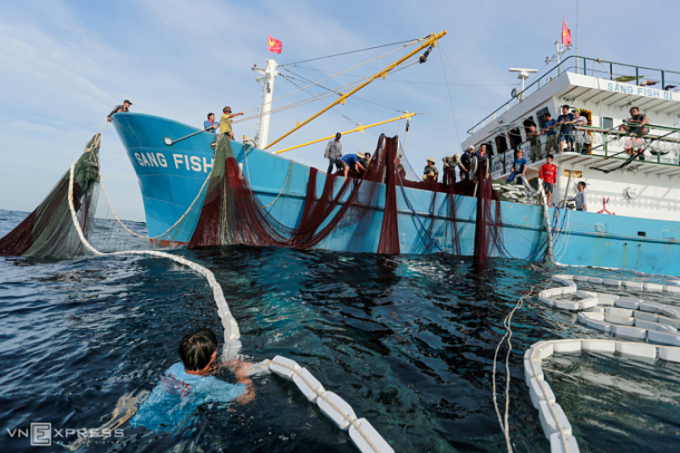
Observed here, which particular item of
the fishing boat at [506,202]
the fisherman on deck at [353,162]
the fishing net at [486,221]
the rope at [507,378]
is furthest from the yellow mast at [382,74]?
the rope at [507,378]

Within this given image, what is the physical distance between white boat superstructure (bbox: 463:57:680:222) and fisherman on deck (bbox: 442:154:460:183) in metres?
3.67

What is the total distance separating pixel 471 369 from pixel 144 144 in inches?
324

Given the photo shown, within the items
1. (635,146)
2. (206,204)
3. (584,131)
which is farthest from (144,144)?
(635,146)

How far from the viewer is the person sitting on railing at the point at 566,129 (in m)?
11.0

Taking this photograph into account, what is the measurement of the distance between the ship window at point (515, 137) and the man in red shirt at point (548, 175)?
304cm

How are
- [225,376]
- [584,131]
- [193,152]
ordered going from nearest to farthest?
1. [225,376]
2. [193,152]
3. [584,131]

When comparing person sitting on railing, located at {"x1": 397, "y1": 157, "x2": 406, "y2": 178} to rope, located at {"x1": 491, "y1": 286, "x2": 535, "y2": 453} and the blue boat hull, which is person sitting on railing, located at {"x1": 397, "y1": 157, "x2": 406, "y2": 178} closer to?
the blue boat hull

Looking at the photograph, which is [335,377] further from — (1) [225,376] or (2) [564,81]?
(2) [564,81]

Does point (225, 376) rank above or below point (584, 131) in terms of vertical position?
below

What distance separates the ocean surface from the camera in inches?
80.0

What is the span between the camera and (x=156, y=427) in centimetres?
208

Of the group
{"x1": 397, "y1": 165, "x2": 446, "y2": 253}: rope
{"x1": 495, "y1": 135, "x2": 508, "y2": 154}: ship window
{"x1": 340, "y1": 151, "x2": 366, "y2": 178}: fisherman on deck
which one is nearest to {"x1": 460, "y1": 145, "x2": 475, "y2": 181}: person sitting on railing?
{"x1": 397, "y1": 165, "x2": 446, "y2": 253}: rope

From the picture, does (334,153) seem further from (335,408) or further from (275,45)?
(335,408)

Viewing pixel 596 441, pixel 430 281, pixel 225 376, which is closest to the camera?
pixel 596 441
